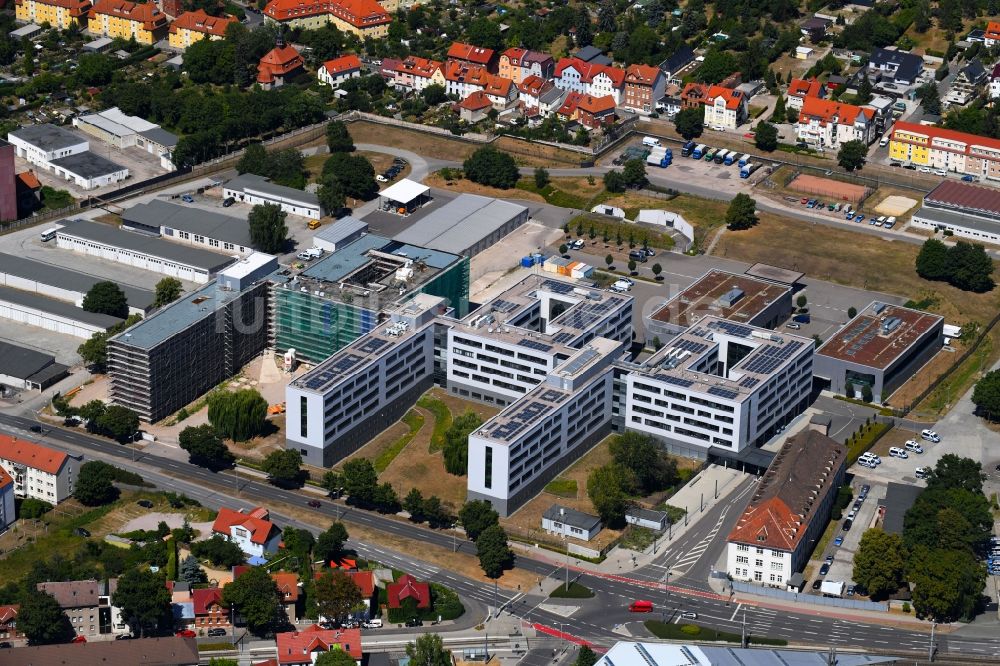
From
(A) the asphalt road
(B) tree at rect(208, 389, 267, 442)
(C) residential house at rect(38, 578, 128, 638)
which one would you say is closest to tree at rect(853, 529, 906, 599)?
(A) the asphalt road

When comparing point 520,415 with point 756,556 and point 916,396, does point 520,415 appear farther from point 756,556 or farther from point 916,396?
point 916,396

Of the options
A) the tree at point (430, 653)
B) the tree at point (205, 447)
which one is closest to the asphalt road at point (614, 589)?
the tree at point (205, 447)

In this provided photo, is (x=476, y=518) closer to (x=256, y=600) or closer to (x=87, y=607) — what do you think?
(x=256, y=600)

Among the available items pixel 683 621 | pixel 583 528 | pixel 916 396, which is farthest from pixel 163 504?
pixel 916 396

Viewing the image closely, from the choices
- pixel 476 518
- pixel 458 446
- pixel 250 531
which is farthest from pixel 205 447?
pixel 476 518

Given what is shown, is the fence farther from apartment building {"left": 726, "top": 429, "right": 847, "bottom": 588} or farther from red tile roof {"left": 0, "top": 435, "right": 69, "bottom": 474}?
red tile roof {"left": 0, "top": 435, "right": 69, "bottom": 474}

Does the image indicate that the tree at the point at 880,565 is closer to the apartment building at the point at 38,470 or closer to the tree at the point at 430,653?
the tree at the point at 430,653
